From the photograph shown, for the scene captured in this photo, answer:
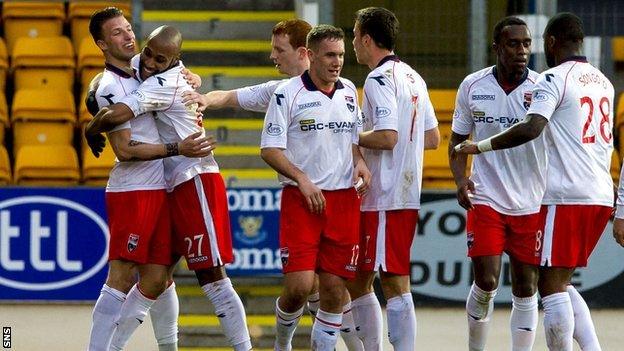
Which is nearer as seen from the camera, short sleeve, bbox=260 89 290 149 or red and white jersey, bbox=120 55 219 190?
short sleeve, bbox=260 89 290 149

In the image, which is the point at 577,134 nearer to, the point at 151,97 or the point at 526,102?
the point at 526,102

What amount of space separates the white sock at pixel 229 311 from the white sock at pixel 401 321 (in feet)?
2.55

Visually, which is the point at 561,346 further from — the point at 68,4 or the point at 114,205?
the point at 68,4

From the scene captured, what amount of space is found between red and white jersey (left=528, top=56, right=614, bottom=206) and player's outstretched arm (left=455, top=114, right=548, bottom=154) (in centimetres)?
10

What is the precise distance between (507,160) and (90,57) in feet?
18.5

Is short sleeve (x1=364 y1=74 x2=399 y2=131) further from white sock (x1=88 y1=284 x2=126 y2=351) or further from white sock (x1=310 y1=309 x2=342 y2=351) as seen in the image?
white sock (x1=88 y1=284 x2=126 y2=351)

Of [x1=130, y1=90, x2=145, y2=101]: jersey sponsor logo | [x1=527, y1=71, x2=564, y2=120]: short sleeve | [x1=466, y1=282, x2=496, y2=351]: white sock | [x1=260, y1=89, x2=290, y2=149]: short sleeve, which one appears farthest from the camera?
[x1=466, y1=282, x2=496, y2=351]: white sock

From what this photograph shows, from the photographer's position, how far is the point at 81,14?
13.4 meters

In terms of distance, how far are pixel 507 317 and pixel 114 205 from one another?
4.03 metres

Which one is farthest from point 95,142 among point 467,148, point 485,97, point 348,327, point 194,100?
point 485,97

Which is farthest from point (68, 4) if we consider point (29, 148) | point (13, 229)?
point (13, 229)

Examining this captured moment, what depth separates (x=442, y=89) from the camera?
1194 cm

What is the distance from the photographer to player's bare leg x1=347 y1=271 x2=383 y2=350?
7703 millimetres

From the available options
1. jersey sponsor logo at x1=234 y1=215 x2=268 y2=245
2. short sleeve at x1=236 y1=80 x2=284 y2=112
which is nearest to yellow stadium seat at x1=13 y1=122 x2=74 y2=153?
jersey sponsor logo at x1=234 y1=215 x2=268 y2=245
